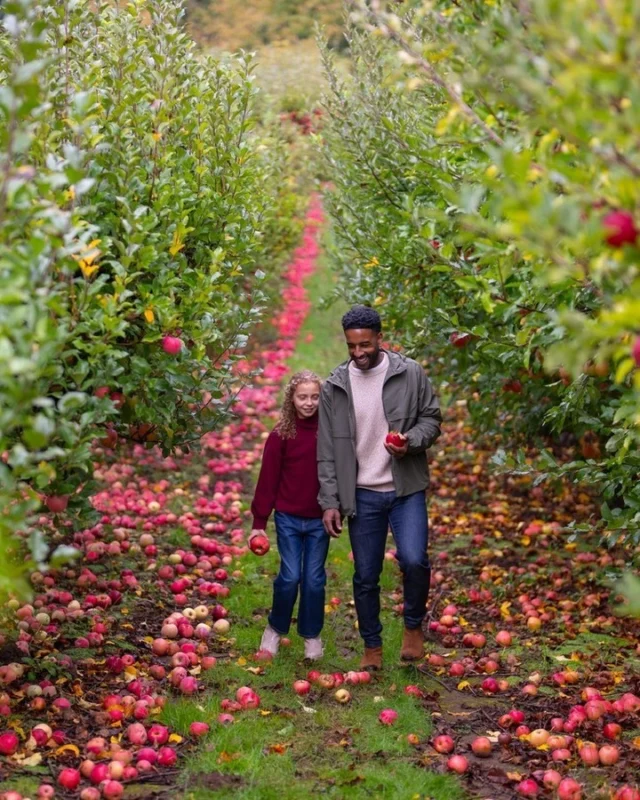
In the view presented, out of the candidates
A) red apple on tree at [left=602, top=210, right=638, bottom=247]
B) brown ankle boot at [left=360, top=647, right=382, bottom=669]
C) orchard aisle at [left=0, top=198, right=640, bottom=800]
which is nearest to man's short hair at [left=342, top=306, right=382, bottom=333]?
orchard aisle at [left=0, top=198, right=640, bottom=800]

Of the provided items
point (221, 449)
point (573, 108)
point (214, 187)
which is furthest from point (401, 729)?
point (221, 449)

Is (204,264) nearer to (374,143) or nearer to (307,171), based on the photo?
(374,143)

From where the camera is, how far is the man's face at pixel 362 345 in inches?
209

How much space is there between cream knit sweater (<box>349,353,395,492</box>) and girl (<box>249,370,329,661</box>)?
31 centimetres

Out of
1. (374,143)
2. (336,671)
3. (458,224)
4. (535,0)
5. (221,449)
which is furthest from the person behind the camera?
(221,449)

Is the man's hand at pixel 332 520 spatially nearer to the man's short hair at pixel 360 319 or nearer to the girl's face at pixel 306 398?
the girl's face at pixel 306 398

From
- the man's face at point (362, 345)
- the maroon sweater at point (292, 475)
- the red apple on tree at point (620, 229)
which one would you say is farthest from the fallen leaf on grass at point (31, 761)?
the red apple on tree at point (620, 229)

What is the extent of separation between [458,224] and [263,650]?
111 inches

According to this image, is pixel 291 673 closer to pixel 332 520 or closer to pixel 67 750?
pixel 332 520

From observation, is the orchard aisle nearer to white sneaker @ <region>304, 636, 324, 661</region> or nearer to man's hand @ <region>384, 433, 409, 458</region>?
white sneaker @ <region>304, 636, 324, 661</region>

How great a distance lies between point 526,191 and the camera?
8.25 feet

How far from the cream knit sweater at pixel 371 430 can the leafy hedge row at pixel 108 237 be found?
784mm

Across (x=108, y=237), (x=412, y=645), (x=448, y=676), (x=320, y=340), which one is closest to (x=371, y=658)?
(x=412, y=645)

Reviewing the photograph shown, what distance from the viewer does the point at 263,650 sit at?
5.96 m
